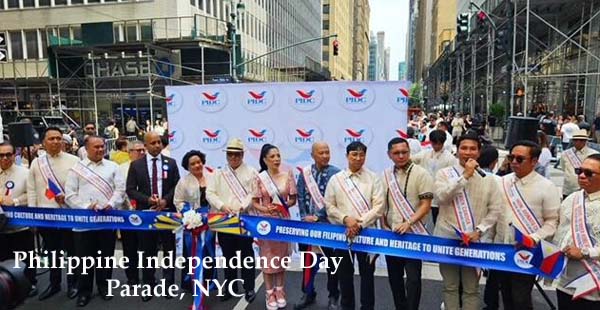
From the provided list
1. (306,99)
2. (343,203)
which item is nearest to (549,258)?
(343,203)

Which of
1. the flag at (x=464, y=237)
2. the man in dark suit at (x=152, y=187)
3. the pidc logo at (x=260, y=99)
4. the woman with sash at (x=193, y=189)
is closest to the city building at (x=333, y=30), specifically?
the pidc logo at (x=260, y=99)

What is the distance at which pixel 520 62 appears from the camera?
28.6 meters

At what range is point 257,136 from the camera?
6.15 m

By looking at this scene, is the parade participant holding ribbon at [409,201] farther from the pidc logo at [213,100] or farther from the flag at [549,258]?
the pidc logo at [213,100]

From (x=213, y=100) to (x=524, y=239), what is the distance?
425cm

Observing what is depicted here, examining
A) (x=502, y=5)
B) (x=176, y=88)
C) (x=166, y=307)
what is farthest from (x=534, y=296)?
(x=502, y=5)

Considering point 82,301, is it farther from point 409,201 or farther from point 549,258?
point 549,258

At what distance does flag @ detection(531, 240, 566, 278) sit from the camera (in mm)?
3268

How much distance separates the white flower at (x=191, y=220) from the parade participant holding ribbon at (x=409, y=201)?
6.20 feet

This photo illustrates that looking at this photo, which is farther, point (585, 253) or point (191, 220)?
point (191, 220)

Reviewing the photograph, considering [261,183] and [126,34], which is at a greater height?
[126,34]

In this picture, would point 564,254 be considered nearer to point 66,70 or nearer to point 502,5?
point 502,5

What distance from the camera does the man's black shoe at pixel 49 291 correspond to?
5.02m

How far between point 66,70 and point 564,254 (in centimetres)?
2771
